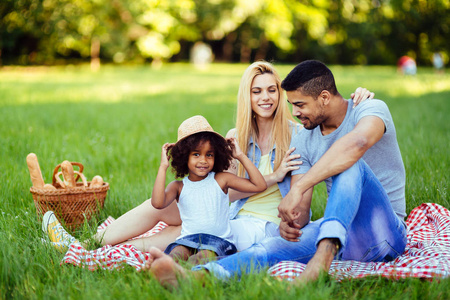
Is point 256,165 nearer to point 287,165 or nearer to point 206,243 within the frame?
point 287,165

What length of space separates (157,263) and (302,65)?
1.63 metres

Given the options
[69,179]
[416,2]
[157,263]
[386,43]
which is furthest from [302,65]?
[386,43]

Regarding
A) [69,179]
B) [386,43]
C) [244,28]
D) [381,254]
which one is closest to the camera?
[381,254]

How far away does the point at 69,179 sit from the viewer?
413 centimetres

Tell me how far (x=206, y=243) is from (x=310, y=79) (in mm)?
1328

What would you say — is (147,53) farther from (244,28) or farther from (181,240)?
(181,240)

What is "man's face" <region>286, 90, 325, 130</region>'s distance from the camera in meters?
3.18

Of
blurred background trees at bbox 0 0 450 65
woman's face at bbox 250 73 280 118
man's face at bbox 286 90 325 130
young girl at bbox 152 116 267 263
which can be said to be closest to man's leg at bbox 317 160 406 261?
man's face at bbox 286 90 325 130

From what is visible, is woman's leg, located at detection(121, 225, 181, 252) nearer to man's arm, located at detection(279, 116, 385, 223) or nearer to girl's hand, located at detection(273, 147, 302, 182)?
girl's hand, located at detection(273, 147, 302, 182)

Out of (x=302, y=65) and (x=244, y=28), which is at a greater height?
(x=244, y=28)

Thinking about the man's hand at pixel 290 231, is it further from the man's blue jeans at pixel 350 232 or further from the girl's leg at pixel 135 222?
the girl's leg at pixel 135 222

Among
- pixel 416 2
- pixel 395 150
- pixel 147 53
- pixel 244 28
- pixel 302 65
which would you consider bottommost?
pixel 395 150

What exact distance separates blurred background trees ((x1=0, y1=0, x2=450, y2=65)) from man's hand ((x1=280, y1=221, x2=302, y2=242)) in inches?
1117

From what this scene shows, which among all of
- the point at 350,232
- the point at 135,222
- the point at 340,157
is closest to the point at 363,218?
the point at 350,232
